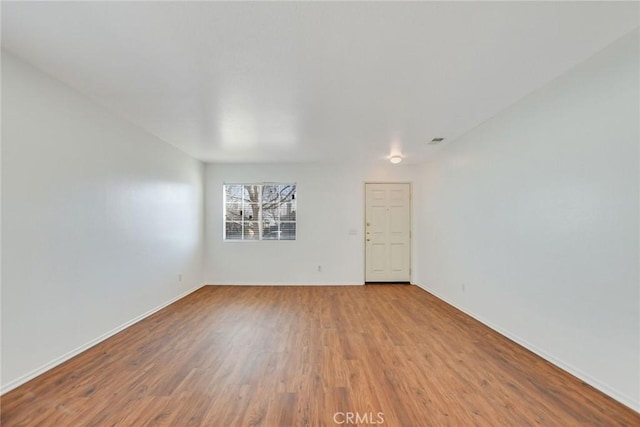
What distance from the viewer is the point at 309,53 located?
191 cm

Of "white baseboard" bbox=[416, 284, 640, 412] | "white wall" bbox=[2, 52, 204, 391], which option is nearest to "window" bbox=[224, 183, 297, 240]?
"white wall" bbox=[2, 52, 204, 391]

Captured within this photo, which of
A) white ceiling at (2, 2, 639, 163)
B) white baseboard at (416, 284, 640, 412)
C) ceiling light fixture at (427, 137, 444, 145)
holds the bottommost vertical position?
white baseboard at (416, 284, 640, 412)

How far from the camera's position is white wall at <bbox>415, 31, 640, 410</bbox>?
1854 millimetres

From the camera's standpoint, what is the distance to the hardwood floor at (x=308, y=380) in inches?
68.6

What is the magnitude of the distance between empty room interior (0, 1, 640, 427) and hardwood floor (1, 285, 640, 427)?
20 mm

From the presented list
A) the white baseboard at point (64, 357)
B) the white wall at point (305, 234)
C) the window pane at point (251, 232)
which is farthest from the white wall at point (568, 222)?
the white baseboard at point (64, 357)

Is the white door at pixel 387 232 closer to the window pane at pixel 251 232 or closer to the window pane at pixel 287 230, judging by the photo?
the window pane at pixel 287 230

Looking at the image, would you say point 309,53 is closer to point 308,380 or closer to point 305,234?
point 308,380

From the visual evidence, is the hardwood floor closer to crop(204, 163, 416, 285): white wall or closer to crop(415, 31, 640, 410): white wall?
crop(415, 31, 640, 410): white wall

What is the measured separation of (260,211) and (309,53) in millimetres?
4001

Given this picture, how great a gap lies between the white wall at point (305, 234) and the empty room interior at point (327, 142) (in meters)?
1.49

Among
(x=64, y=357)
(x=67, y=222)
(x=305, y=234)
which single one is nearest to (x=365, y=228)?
(x=305, y=234)

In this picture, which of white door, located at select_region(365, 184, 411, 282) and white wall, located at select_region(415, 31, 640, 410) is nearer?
white wall, located at select_region(415, 31, 640, 410)

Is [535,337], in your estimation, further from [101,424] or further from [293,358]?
[101,424]
